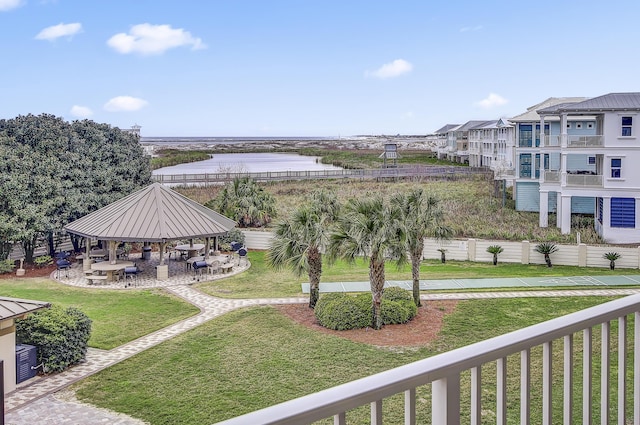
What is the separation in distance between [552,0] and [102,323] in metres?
22.4

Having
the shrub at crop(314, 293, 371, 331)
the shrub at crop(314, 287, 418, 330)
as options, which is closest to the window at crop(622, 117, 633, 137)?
the shrub at crop(314, 287, 418, 330)

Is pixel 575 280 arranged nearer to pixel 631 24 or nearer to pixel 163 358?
pixel 631 24

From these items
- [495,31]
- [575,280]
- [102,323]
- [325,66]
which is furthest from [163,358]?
[325,66]

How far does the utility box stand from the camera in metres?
11.9

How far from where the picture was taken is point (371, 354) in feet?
43.7

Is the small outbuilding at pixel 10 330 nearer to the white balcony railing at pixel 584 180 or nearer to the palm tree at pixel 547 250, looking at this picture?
the palm tree at pixel 547 250

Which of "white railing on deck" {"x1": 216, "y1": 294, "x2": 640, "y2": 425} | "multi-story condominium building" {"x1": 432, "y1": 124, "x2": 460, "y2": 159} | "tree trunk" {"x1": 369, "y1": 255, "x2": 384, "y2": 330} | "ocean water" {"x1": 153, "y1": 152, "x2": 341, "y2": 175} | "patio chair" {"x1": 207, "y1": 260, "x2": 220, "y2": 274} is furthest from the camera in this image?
"multi-story condominium building" {"x1": 432, "y1": 124, "x2": 460, "y2": 159}

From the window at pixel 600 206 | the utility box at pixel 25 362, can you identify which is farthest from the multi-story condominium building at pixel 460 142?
the utility box at pixel 25 362

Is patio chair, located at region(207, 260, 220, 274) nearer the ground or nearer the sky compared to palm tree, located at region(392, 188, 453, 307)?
nearer the ground

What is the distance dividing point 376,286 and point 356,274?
8.07 m

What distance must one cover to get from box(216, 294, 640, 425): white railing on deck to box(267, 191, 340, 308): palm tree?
13.6 m

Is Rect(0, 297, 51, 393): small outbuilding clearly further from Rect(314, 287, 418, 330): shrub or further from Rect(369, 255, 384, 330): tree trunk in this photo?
Rect(369, 255, 384, 330): tree trunk

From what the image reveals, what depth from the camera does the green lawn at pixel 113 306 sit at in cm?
1546

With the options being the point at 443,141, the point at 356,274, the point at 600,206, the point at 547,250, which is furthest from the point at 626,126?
the point at 443,141
